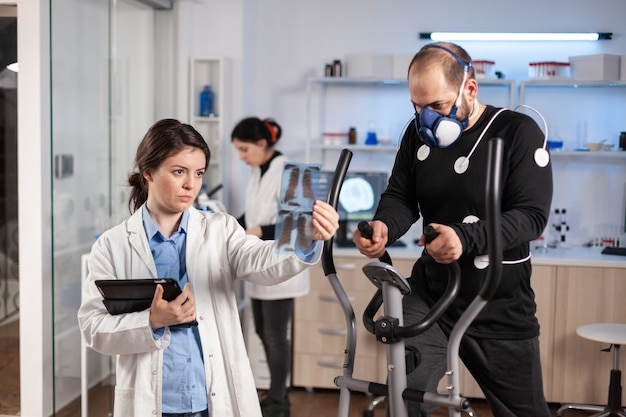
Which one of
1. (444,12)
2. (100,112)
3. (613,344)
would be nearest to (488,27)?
(444,12)

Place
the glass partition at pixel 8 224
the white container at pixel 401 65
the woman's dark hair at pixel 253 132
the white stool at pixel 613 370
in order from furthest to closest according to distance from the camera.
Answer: the white container at pixel 401 65 < the woman's dark hair at pixel 253 132 < the white stool at pixel 613 370 < the glass partition at pixel 8 224

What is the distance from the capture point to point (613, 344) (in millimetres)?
3861

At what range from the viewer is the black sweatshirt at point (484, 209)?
1.98 meters

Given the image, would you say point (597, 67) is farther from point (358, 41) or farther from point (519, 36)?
point (358, 41)

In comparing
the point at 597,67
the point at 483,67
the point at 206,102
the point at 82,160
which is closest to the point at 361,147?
the point at 483,67

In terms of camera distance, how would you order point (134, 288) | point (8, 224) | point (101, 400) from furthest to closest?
point (101, 400) < point (8, 224) < point (134, 288)

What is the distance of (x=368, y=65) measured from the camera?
4582 mm

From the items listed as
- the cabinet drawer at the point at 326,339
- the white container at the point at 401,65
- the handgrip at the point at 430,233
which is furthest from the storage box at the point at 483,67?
the handgrip at the point at 430,233

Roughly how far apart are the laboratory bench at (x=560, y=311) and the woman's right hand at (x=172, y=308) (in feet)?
7.80

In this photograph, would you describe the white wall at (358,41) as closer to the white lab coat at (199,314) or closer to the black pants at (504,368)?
the white lab coat at (199,314)

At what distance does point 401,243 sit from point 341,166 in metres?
2.57

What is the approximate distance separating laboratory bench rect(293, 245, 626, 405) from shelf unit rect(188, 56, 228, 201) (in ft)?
2.72

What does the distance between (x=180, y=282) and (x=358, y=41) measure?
10.0 ft

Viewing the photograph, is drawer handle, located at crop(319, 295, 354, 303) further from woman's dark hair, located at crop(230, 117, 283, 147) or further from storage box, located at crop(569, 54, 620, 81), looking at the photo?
storage box, located at crop(569, 54, 620, 81)
